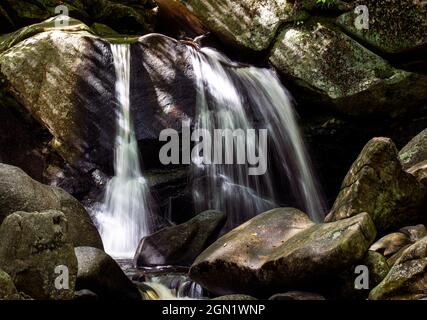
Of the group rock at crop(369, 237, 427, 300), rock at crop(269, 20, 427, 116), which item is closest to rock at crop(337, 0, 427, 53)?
rock at crop(269, 20, 427, 116)

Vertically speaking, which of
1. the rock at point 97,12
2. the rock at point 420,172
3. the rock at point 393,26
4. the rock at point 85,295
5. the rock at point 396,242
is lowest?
the rock at point 85,295

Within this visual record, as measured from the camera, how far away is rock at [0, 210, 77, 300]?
191 inches

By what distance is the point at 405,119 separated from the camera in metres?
10.7

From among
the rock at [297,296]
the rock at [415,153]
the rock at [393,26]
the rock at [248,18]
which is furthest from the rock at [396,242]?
the rock at [248,18]

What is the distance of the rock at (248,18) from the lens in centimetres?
1095

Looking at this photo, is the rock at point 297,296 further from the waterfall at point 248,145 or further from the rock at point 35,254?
the waterfall at point 248,145

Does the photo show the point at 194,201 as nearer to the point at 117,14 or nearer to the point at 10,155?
the point at 10,155

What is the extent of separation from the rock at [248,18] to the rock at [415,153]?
3615mm

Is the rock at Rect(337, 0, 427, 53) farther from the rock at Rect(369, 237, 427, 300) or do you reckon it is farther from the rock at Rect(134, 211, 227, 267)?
the rock at Rect(369, 237, 427, 300)

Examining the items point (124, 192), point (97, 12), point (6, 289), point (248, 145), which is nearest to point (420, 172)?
point (248, 145)

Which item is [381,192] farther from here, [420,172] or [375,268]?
[375,268]

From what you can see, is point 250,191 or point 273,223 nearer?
point 273,223

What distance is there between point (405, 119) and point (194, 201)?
445 cm
